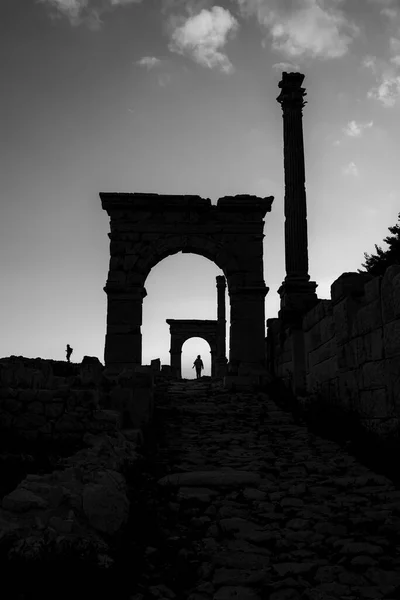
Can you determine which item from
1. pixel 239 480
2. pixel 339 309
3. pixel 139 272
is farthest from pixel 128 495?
pixel 139 272

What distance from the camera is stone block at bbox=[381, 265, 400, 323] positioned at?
5719 millimetres

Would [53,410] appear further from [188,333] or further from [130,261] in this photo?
[188,333]

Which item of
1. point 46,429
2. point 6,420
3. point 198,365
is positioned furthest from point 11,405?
point 198,365

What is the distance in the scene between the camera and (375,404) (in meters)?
6.46

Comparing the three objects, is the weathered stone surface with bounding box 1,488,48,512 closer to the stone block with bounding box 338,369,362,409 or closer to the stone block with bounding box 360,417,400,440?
the stone block with bounding box 360,417,400,440

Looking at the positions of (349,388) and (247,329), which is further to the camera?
(247,329)

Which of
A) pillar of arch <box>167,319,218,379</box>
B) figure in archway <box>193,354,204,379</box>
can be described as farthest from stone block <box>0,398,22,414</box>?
figure in archway <box>193,354,204,379</box>

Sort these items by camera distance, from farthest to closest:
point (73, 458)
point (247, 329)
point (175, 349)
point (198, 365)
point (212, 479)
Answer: point (198, 365) < point (175, 349) < point (247, 329) < point (212, 479) < point (73, 458)

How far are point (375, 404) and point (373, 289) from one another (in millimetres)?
1416

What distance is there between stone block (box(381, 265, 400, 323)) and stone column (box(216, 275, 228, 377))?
21158 millimetres

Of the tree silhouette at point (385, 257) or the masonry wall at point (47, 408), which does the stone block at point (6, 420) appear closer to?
the masonry wall at point (47, 408)

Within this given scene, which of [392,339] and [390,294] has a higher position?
[390,294]

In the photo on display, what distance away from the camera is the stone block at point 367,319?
20.9 feet

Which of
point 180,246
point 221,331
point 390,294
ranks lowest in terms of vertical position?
point 390,294
